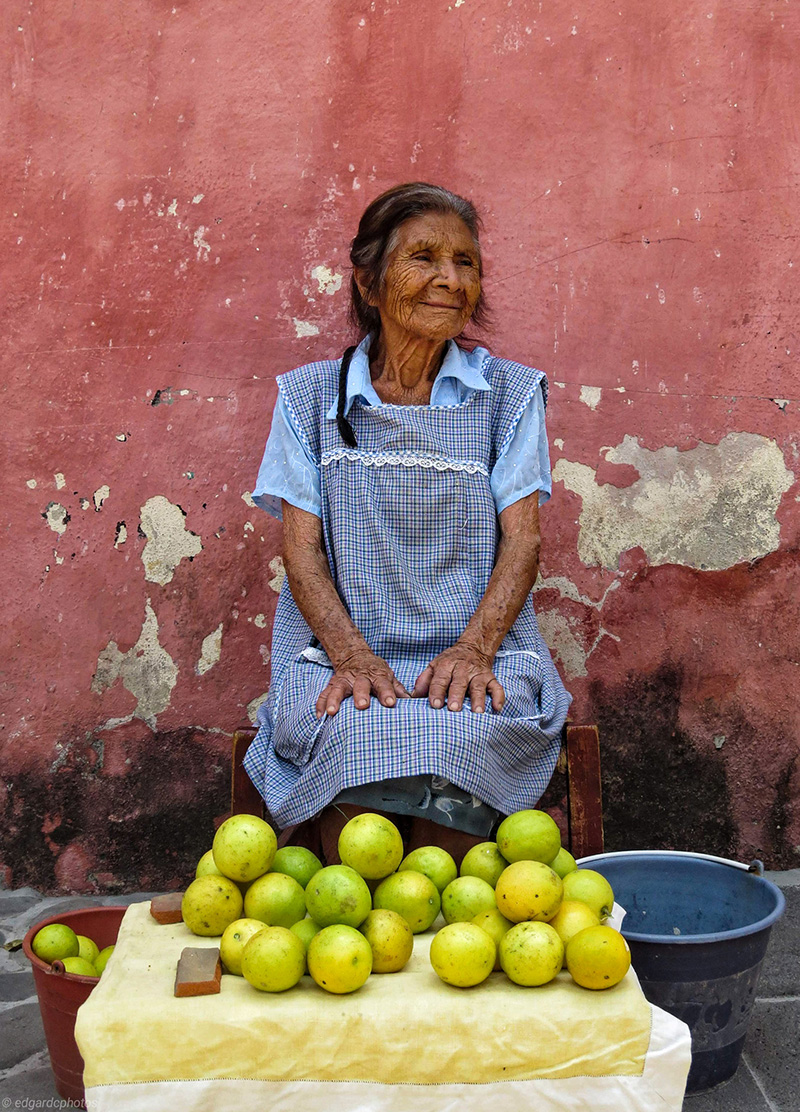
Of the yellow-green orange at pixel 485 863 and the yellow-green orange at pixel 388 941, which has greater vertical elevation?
the yellow-green orange at pixel 485 863

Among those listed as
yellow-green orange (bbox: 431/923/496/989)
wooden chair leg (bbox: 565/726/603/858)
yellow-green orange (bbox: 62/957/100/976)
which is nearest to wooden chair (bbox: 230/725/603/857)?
wooden chair leg (bbox: 565/726/603/858)

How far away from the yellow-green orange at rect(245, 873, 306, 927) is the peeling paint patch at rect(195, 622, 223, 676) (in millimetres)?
1442

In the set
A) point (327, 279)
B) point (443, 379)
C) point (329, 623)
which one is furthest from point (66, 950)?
point (327, 279)

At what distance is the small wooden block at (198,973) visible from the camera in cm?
161

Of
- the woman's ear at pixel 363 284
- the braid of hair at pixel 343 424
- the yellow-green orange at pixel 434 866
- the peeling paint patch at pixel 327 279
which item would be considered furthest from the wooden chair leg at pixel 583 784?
the peeling paint patch at pixel 327 279

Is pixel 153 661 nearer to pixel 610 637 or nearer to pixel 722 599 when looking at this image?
pixel 610 637

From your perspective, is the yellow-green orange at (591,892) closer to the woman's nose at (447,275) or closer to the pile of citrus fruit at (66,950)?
the pile of citrus fruit at (66,950)

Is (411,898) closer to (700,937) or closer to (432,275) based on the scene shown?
(700,937)

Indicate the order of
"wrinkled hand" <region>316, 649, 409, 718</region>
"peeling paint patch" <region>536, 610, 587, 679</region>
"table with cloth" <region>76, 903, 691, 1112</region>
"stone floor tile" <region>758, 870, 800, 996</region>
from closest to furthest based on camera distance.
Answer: "table with cloth" <region>76, 903, 691, 1112</region> < "wrinkled hand" <region>316, 649, 409, 718</region> < "stone floor tile" <region>758, 870, 800, 996</region> < "peeling paint patch" <region>536, 610, 587, 679</region>

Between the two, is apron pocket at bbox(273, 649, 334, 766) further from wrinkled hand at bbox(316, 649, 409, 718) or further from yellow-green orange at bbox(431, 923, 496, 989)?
yellow-green orange at bbox(431, 923, 496, 989)

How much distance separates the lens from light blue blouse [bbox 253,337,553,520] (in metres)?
2.75

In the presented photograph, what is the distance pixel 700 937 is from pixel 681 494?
5.33 ft

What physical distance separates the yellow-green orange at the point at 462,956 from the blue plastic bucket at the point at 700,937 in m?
0.50

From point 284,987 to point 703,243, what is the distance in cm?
263
